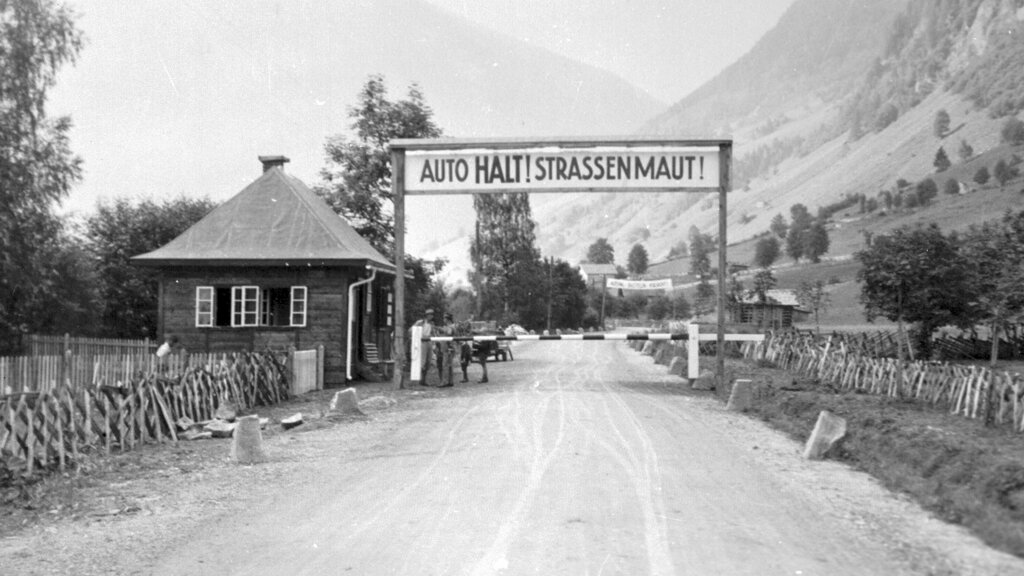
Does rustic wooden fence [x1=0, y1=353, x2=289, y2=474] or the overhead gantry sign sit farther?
the overhead gantry sign

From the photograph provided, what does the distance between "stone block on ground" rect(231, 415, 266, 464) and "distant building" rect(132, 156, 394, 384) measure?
13291 millimetres

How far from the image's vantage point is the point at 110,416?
1245 cm

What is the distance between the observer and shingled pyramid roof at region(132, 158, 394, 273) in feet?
83.5

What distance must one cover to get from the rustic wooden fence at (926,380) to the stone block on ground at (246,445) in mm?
12664

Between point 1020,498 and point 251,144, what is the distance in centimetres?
12638

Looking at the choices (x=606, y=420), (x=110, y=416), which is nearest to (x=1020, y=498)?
(x=606, y=420)

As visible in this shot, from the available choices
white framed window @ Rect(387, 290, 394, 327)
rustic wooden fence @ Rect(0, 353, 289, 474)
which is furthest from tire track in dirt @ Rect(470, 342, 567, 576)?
white framed window @ Rect(387, 290, 394, 327)

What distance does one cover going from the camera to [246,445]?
1173cm

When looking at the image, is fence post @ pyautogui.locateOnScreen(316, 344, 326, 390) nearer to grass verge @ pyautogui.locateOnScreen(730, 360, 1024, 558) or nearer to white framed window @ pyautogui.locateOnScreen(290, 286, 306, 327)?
white framed window @ pyautogui.locateOnScreen(290, 286, 306, 327)

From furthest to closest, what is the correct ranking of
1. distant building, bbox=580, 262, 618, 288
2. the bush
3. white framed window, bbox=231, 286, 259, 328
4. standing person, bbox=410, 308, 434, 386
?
the bush → distant building, bbox=580, 262, 618, 288 → white framed window, bbox=231, 286, 259, 328 → standing person, bbox=410, 308, 434, 386

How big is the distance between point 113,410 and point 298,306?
1303cm

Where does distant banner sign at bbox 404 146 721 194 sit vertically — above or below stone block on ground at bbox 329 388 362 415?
above

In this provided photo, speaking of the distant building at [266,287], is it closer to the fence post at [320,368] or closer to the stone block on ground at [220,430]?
the fence post at [320,368]

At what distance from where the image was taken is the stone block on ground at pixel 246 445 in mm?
11703
